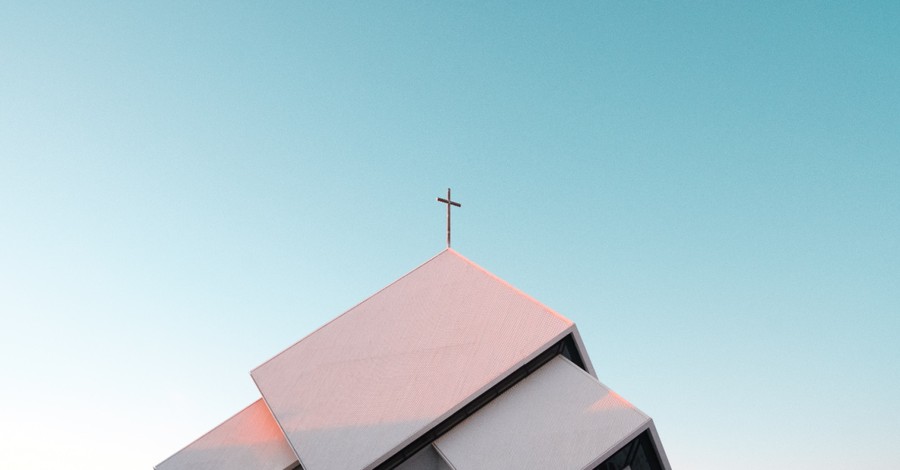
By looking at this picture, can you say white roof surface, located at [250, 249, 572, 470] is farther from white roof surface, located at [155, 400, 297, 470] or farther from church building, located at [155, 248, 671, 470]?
white roof surface, located at [155, 400, 297, 470]

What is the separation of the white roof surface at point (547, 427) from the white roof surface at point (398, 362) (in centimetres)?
64

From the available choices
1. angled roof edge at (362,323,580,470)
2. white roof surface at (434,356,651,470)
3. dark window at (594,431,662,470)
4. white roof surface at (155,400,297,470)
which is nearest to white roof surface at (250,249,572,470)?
angled roof edge at (362,323,580,470)

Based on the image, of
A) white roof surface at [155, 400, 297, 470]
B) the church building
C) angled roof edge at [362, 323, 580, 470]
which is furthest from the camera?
white roof surface at [155, 400, 297, 470]

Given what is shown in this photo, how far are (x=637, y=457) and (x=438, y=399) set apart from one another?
15.2 ft

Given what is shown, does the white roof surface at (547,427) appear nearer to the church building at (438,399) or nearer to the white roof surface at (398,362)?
the church building at (438,399)

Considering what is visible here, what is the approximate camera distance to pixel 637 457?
48.5ft

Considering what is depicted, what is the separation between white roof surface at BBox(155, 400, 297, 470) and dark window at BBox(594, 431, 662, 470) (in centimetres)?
749

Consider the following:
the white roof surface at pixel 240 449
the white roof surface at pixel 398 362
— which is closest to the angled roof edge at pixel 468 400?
the white roof surface at pixel 398 362

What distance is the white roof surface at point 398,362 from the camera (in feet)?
50.3

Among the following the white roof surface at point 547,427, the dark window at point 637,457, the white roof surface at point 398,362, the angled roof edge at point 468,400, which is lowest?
the dark window at point 637,457

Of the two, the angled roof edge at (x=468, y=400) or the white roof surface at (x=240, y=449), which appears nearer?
the angled roof edge at (x=468, y=400)

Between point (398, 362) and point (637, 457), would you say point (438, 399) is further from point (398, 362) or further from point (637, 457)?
point (637, 457)

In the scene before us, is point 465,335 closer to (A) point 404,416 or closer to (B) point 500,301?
(B) point 500,301

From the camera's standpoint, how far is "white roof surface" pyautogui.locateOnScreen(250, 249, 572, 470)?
15344 mm
